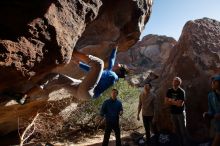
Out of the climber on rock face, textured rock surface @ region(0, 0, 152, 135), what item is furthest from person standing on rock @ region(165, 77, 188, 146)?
textured rock surface @ region(0, 0, 152, 135)

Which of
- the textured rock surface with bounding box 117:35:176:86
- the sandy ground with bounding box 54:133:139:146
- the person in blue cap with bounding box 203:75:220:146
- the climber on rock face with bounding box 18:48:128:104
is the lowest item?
the sandy ground with bounding box 54:133:139:146

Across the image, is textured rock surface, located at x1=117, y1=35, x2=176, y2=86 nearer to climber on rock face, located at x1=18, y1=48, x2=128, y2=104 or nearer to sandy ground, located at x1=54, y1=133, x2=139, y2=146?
sandy ground, located at x1=54, y1=133, x2=139, y2=146

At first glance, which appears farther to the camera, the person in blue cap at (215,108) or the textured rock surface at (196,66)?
the textured rock surface at (196,66)

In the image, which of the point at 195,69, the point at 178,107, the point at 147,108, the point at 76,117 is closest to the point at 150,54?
the point at 76,117

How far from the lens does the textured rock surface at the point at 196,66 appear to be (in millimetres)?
9305

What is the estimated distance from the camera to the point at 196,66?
32.4ft

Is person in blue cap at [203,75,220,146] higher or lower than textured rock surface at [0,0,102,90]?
lower

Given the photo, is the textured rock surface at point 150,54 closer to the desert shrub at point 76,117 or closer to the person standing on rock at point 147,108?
the desert shrub at point 76,117

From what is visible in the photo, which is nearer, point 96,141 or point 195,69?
point 195,69

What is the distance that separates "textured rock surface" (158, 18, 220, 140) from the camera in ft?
30.5

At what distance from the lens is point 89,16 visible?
5.27m

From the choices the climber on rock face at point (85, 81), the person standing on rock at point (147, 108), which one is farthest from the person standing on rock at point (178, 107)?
the climber on rock face at point (85, 81)

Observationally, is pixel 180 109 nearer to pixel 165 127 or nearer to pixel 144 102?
pixel 144 102

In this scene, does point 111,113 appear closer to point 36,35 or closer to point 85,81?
point 85,81
